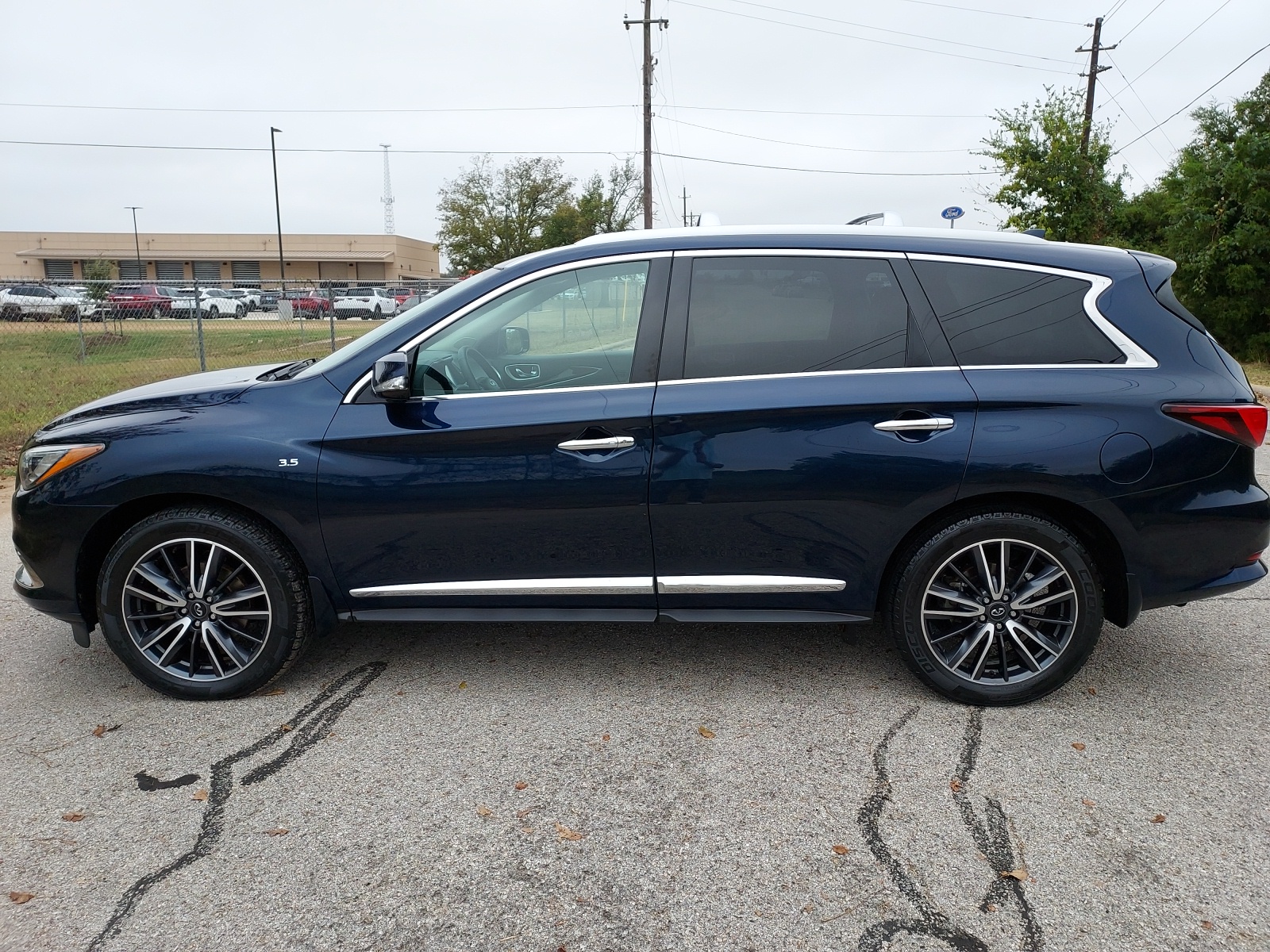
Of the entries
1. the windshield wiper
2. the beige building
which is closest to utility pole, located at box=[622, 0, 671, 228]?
the windshield wiper

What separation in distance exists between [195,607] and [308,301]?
12646 millimetres

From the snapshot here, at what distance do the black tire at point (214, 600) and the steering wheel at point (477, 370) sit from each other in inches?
40.3

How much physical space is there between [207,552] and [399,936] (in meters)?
1.94

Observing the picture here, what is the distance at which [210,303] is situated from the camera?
14789 mm

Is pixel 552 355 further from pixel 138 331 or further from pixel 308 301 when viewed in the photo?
pixel 138 331

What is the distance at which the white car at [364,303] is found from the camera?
16.4 metres

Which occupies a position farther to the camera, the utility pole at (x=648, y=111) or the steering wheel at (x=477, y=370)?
the utility pole at (x=648, y=111)

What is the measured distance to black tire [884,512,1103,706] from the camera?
354 cm

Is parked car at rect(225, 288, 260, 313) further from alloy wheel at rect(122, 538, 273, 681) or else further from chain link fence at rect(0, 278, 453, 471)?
alloy wheel at rect(122, 538, 273, 681)

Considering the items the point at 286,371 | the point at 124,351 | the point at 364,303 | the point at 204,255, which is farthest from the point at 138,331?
the point at 204,255

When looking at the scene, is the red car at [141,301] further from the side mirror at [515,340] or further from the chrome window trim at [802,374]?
the chrome window trim at [802,374]

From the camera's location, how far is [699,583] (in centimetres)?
362

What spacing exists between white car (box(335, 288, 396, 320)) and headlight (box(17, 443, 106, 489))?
1242 cm

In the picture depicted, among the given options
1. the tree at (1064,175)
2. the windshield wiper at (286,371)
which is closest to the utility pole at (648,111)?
the tree at (1064,175)
